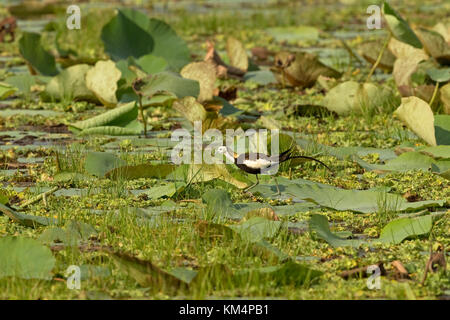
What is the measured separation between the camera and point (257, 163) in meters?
3.67

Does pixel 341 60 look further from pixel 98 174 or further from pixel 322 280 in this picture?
pixel 322 280

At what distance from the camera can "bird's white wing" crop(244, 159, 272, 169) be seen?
3672 mm

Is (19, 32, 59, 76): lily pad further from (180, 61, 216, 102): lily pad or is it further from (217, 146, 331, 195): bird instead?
(217, 146, 331, 195): bird

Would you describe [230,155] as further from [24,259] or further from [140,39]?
[140,39]

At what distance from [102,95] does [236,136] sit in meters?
1.27

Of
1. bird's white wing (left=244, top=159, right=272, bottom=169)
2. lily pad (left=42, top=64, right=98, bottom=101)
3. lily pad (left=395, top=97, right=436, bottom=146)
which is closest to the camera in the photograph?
bird's white wing (left=244, top=159, right=272, bottom=169)

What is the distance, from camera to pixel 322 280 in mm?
2904

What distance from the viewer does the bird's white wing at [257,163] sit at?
145 inches

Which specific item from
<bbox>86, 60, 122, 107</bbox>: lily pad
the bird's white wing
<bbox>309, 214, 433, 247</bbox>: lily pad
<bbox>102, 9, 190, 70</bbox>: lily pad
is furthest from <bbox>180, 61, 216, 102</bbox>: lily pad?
<bbox>309, 214, 433, 247</bbox>: lily pad

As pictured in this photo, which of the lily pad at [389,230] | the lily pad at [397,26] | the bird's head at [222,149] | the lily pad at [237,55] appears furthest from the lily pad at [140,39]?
the lily pad at [389,230]

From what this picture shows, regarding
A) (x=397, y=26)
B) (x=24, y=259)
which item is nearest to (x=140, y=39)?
(x=397, y=26)

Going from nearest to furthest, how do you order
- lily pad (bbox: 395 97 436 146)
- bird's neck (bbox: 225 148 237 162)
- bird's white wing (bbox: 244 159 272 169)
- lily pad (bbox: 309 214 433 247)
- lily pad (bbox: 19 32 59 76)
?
lily pad (bbox: 309 214 433 247) → bird's white wing (bbox: 244 159 272 169) → bird's neck (bbox: 225 148 237 162) → lily pad (bbox: 395 97 436 146) → lily pad (bbox: 19 32 59 76)

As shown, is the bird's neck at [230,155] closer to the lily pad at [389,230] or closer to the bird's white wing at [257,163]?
the bird's white wing at [257,163]
